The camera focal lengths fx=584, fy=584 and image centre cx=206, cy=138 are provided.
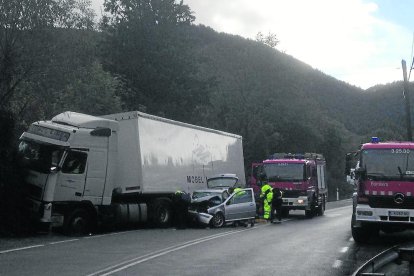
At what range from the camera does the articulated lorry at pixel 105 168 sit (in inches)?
696

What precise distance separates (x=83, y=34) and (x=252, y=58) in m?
45.6

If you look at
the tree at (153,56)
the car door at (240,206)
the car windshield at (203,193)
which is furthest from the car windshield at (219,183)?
the tree at (153,56)

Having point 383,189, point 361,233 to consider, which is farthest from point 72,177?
point 383,189

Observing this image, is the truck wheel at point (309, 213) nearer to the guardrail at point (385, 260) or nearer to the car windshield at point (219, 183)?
the car windshield at point (219, 183)

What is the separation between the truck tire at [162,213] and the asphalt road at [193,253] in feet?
7.32

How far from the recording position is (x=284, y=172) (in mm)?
26141

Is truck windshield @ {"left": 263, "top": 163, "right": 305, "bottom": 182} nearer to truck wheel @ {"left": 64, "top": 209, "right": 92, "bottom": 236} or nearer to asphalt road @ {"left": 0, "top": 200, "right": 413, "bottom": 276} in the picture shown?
asphalt road @ {"left": 0, "top": 200, "right": 413, "bottom": 276}

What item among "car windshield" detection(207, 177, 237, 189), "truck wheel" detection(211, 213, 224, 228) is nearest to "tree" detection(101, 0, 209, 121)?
"car windshield" detection(207, 177, 237, 189)

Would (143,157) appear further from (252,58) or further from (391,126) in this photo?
(391,126)

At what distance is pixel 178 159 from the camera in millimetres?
23297

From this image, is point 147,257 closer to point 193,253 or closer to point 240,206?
point 193,253

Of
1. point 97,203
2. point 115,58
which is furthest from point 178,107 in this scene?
point 97,203

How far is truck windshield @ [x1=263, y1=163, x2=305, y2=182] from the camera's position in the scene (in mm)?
25953

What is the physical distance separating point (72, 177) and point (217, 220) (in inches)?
233
